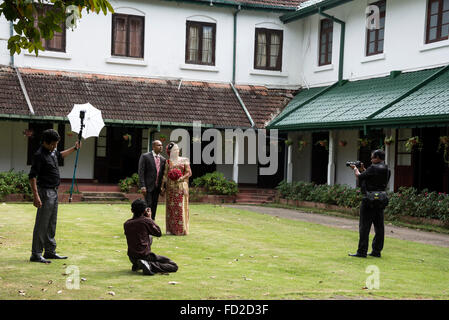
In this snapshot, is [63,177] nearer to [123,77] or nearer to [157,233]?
[123,77]

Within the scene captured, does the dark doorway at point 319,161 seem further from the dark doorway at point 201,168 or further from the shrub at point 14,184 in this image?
the shrub at point 14,184

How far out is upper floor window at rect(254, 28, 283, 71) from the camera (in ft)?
81.8

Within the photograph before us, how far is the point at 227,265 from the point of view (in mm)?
9133

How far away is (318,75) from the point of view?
2406cm

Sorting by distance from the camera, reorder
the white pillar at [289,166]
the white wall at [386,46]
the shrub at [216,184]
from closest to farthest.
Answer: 1. the white wall at [386,46]
2. the shrub at [216,184]
3. the white pillar at [289,166]

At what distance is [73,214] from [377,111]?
852cm

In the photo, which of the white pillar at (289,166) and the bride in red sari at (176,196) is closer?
the bride in red sari at (176,196)

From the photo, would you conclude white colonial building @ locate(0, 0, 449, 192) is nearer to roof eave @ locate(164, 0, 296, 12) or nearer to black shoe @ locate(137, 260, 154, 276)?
roof eave @ locate(164, 0, 296, 12)

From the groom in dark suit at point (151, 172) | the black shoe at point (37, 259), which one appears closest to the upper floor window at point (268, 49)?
the groom in dark suit at point (151, 172)

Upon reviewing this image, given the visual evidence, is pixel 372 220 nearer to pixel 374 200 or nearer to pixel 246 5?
pixel 374 200

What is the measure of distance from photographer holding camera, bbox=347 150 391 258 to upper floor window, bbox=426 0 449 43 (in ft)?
29.6

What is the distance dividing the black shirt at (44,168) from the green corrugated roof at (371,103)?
9.75 metres

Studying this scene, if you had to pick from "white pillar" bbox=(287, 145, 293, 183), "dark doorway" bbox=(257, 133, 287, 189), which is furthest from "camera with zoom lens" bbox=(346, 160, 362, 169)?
"dark doorway" bbox=(257, 133, 287, 189)

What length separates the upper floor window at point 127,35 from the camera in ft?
76.5
